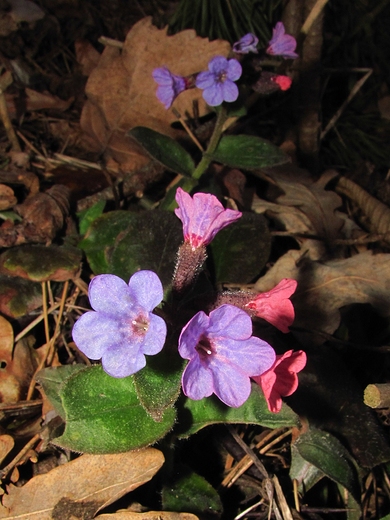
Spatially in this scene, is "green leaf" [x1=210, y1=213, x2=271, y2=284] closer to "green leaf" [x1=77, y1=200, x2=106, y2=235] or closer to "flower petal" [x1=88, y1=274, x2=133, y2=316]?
"green leaf" [x1=77, y1=200, x2=106, y2=235]

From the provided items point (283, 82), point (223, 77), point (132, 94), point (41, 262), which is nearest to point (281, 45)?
point (283, 82)

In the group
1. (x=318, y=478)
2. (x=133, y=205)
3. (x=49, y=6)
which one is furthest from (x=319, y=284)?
(x=49, y=6)

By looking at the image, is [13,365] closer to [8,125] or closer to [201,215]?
[201,215]

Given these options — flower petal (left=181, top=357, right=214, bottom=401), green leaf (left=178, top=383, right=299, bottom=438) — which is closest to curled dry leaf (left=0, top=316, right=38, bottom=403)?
green leaf (left=178, top=383, right=299, bottom=438)

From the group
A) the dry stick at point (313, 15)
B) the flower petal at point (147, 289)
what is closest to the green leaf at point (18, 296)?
the flower petal at point (147, 289)

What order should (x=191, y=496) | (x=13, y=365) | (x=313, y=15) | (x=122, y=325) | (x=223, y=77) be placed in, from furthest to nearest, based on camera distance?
(x=313, y=15) → (x=223, y=77) → (x=13, y=365) → (x=191, y=496) → (x=122, y=325)
